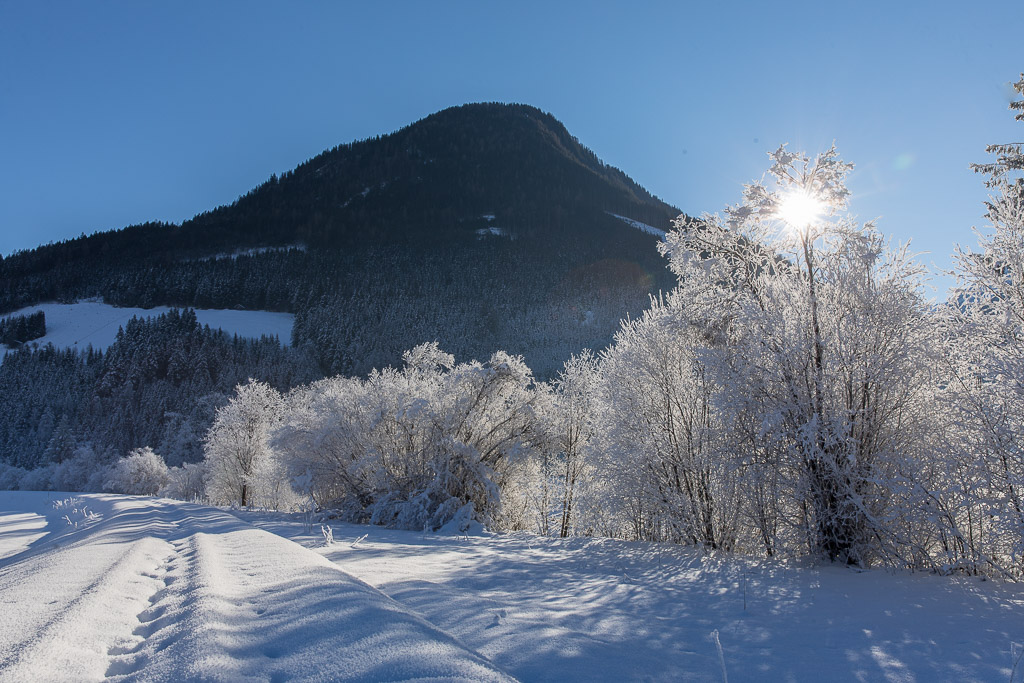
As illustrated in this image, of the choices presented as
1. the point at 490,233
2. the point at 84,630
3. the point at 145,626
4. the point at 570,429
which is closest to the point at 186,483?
the point at 570,429

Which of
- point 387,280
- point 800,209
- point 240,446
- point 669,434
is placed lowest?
point 240,446

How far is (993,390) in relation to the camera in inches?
268

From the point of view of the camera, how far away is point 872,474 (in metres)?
7.72

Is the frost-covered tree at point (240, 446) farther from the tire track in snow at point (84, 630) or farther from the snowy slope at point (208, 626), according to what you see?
the tire track in snow at point (84, 630)

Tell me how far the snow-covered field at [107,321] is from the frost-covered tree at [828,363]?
124241 millimetres

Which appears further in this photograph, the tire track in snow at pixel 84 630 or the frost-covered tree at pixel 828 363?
the frost-covered tree at pixel 828 363

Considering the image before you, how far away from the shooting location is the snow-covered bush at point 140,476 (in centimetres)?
4184

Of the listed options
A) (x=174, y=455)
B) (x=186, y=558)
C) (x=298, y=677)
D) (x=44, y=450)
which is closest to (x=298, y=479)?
(x=186, y=558)

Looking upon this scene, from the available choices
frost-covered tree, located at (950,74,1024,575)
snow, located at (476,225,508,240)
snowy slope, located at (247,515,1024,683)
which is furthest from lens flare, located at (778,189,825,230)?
snow, located at (476,225,508,240)

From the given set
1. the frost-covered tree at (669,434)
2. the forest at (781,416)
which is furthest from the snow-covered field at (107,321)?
the frost-covered tree at (669,434)

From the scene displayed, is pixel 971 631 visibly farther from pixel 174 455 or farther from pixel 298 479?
pixel 174 455

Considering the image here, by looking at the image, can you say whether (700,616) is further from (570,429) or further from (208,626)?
(570,429)

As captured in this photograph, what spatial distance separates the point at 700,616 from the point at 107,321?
529 feet

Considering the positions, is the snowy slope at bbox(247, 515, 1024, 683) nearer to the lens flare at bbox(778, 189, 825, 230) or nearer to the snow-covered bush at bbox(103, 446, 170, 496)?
the lens flare at bbox(778, 189, 825, 230)
